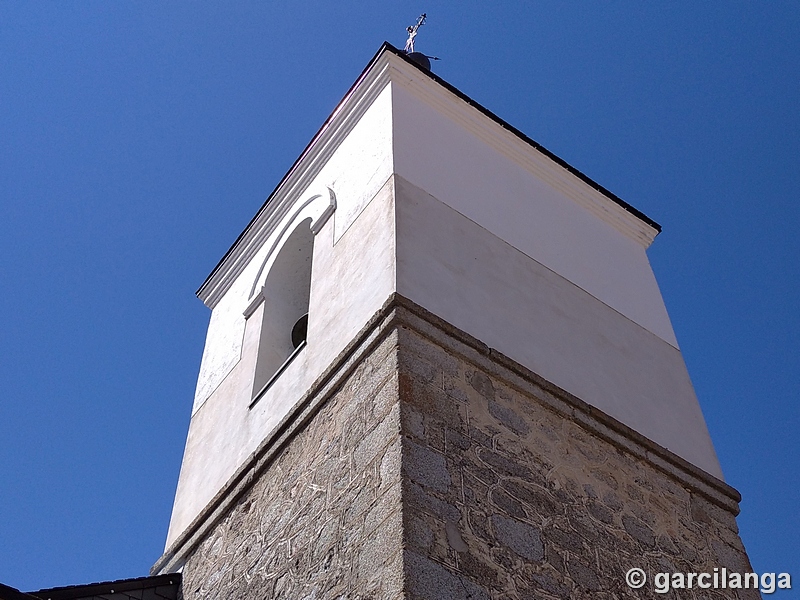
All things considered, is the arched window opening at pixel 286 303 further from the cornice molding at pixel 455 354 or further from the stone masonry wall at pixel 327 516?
the stone masonry wall at pixel 327 516

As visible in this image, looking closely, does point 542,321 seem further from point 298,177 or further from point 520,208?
point 298,177

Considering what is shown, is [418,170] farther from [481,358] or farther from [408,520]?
[408,520]

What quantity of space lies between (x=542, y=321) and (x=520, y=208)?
3.89 feet

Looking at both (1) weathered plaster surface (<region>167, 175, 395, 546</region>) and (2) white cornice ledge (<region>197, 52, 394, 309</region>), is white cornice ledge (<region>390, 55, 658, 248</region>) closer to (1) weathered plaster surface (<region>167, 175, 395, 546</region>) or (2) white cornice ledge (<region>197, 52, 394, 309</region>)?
(2) white cornice ledge (<region>197, 52, 394, 309</region>)

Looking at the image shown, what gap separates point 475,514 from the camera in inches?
165

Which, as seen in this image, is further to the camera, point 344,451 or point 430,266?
point 430,266

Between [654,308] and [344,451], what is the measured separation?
308cm

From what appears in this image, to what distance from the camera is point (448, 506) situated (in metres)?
4.11

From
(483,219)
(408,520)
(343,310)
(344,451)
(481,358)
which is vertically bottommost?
(408,520)

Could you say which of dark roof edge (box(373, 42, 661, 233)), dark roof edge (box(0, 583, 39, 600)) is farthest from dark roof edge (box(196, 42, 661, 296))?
dark roof edge (box(0, 583, 39, 600))

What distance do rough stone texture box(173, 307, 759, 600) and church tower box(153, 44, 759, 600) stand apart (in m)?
0.01

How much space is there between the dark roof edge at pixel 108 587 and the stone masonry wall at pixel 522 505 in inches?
78.1

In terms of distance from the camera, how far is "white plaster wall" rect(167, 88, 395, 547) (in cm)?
546

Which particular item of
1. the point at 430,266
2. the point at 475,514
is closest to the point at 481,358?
the point at 430,266
